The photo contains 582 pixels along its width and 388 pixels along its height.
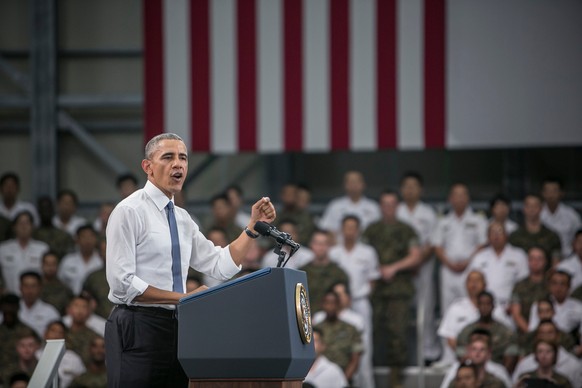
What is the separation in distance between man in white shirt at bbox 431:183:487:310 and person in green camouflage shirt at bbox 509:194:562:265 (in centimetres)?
32

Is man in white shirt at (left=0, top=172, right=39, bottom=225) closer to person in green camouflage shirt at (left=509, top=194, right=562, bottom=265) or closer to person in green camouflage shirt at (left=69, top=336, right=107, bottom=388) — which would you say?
person in green camouflage shirt at (left=69, top=336, right=107, bottom=388)

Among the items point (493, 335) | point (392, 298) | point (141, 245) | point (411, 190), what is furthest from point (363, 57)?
point (141, 245)

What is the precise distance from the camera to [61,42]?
10.3 m

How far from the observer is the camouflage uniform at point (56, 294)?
823 cm

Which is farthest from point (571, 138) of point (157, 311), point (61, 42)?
point (157, 311)

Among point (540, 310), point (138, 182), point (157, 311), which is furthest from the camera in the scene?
point (138, 182)

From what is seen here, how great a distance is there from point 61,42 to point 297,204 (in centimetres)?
318

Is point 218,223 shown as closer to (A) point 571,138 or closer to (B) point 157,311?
(A) point 571,138

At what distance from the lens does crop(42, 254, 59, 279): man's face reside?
8258mm

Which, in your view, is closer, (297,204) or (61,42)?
(297,204)

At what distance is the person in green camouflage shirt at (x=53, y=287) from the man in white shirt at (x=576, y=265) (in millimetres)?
3809

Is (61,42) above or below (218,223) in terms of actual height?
above

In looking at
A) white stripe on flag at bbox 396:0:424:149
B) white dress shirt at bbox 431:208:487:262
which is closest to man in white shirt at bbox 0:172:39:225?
white stripe on flag at bbox 396:0:424:149

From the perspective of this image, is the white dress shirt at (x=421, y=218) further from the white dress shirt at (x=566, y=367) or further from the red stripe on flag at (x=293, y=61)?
the white dress shirt at (x=566, y=367)
